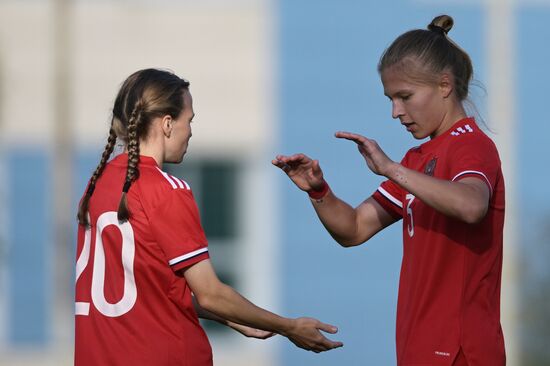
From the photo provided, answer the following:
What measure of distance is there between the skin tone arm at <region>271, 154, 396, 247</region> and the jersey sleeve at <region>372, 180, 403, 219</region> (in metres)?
0.02

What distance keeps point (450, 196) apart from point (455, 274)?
0.32 metres

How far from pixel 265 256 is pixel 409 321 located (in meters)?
11.6

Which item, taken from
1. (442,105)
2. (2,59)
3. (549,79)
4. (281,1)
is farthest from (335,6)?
(442,105)

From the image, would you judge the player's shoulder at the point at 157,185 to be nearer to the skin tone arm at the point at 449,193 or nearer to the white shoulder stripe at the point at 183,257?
the white shoulder stripe at the point at 183,257

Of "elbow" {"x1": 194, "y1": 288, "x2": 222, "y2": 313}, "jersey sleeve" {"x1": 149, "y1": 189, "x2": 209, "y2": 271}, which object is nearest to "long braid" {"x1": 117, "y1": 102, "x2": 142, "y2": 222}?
"jersey sleeve" {"x1": 149, "y1": 189, "x2": 209, "y2": 271}

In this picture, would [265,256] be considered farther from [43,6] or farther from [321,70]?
[43,6]

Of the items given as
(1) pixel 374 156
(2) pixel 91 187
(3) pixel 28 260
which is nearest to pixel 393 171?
(1) pixel 374 156

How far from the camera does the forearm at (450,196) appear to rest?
13.1ft

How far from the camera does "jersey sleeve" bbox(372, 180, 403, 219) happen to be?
186 inches

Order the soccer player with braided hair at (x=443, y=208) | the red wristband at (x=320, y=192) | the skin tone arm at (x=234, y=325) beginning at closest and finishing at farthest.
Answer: the soccer player with braided hair at (x=443, y=208) → the skin tone arm at (x=234, y=325) → the red wristband at (x=320, y=192)

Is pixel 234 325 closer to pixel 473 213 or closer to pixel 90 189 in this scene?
pixel 90 189

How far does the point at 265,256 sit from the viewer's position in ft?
52.0

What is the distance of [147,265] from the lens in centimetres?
430

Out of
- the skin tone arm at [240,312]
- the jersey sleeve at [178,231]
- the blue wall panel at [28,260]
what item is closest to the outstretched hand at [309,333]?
the skin tone arm at [240,312]
